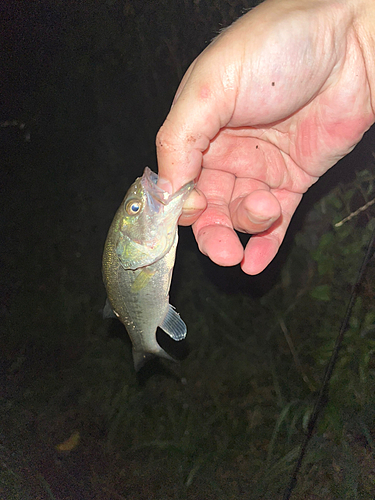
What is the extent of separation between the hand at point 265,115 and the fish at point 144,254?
0.31ft

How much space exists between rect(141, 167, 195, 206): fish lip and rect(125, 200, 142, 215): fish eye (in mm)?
80

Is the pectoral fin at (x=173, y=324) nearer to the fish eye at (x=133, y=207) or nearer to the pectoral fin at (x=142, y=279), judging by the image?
the pectoral fin at (x=142, y=279)

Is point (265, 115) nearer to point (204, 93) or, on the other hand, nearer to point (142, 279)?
point (204, 93)

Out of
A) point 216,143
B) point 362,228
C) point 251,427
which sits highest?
point 216,143

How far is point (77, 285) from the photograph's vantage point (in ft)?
11.0

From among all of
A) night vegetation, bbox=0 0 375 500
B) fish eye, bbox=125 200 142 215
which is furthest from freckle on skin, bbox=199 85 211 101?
night vegetation, bbox=0 0 375 500

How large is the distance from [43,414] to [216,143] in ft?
10.2

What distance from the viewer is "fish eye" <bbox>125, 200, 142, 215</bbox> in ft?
4.24

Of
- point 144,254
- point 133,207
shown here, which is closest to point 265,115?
point 133,207

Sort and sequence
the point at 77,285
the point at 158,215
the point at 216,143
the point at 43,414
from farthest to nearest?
the point at 77,285 → the point at 43,414 → the point at 216,143 → the point at 158,215

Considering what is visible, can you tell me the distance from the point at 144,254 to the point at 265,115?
0.75 metres

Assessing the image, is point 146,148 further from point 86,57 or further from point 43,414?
point 43,414

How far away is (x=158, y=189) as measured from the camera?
1.19m

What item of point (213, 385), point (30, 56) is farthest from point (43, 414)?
point (30, 56)
